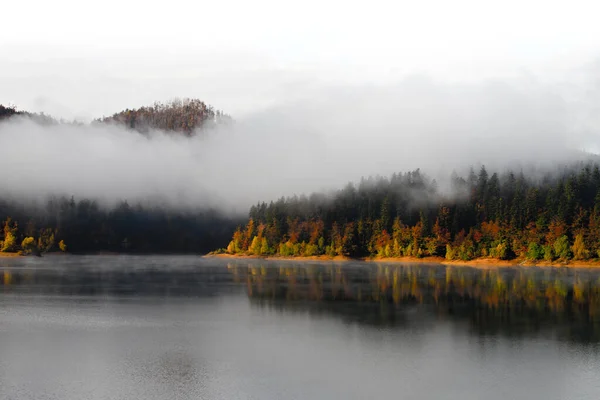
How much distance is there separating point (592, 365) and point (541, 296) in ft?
172

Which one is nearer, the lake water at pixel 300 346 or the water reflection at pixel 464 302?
the lake water at pixel 300 346

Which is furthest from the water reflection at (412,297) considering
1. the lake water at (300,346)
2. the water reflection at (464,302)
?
the lake water at (300,346)

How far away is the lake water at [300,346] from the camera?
43.5 metres

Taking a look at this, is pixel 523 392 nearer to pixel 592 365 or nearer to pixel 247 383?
pixel 592 365

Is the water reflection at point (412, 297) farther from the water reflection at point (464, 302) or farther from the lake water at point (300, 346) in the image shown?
the lake water at point (300, 346)

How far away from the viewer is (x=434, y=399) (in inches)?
1603

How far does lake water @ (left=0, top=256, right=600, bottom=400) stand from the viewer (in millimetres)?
43469

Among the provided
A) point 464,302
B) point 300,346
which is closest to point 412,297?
point 464,302

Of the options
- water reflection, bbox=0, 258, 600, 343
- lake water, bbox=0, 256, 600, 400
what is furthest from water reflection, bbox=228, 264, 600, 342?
lake water, bbox=0, 256, 600, 400

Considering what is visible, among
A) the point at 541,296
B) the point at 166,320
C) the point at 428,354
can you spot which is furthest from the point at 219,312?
the point at 541,296

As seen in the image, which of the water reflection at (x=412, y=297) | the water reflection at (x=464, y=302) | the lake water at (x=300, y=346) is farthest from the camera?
the water reflection at (x=412, y=297)

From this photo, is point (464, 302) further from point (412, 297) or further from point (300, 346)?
point (300, 346)

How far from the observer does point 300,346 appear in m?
58.5

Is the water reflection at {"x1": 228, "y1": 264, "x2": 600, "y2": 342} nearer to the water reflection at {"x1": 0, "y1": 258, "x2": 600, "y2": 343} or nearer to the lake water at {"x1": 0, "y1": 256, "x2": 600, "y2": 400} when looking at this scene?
the water reflection at {"x1": 0, "y1": 258, "x2": 600, "y2": 343}
